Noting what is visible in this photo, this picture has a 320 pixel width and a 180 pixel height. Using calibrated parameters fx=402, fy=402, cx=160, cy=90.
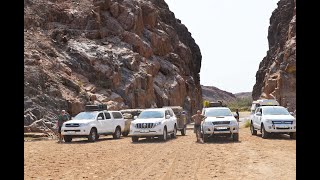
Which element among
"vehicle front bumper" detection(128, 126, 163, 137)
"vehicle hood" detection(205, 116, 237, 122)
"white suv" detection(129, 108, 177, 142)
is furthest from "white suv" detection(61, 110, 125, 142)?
"vehicle hood" detection(205, 116, 237, 122)

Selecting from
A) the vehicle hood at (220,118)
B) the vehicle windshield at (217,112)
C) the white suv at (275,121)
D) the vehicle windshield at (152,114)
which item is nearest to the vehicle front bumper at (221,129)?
the vehicle hood at (220,118)

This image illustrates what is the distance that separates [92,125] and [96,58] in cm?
2275

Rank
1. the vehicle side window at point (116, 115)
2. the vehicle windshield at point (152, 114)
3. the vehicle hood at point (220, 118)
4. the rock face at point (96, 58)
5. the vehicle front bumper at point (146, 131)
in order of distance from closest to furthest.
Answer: the vehicle hood at point (220, 118), the vehicle front bumper at point (146, 131), the vehicle windshield at point (152, 114), the vehicle side window at point (116, 115), the rock face at point (96, 58)

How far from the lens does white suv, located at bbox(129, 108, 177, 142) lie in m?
21.4

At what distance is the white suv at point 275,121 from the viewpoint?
2133 centimetres

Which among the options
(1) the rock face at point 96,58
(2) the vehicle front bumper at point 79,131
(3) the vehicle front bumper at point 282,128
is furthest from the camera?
(1) the rock face at point 96,58

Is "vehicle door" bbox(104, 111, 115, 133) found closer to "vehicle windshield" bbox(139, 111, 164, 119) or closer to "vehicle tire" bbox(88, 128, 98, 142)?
"vehicle tire" bbox(88, 128, 98, 142)

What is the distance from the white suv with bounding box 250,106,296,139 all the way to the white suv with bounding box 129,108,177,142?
5206 millimetres

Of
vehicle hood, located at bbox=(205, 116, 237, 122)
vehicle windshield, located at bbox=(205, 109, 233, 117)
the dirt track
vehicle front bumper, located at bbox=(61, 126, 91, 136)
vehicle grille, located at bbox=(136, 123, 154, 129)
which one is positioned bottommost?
the dirt track

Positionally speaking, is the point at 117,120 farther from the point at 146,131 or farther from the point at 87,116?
the point at 146,131

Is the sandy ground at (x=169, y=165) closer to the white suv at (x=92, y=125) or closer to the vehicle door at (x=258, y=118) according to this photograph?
the white suv at (x=92, y=125)

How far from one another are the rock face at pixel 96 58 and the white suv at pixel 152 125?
12597 mm

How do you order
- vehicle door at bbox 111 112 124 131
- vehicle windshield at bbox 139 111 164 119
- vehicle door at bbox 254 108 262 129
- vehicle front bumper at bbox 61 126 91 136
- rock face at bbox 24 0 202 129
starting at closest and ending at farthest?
1. vehicle front bumper at bbox 61 126 91 136
2. vehicle windshield at bbox 139 111 164 119
3. vehicle door at bbox 254 108 262 129
4. vehicle door at bbox 111 112 124 131
5. rock face at bbox 24 0 202 129
